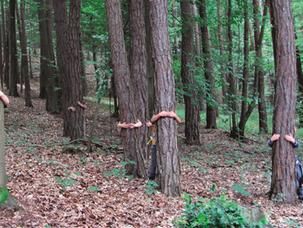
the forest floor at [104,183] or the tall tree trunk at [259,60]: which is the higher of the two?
the tall tree trunk at [259,60]

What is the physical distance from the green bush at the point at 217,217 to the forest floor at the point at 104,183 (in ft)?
6.74

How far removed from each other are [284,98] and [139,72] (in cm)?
324

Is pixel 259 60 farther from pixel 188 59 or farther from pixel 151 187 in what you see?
pixel 151 187

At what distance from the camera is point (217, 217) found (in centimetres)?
454

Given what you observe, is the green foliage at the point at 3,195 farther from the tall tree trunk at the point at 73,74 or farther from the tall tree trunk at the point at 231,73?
the tall tree trunk at the point at 231,73

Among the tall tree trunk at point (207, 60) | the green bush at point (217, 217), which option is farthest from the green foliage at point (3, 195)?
the tall tree trunk at point (207, 60)

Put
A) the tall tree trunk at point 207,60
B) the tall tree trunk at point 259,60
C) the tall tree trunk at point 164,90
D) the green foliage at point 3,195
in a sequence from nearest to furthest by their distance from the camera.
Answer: the green foliage at point 3,195, the tall tree trunk at point 164,90, the tall tree trunk at point 207,60, the tall tree trunk at point 259,60

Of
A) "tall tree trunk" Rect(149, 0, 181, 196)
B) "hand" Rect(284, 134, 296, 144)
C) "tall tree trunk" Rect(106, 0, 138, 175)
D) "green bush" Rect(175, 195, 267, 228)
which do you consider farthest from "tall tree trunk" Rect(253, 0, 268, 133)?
"green bush" Rect(175, 195, 267, 228)

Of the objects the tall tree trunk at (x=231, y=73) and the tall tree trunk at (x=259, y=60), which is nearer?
the tall tree trunk at (x=231, y=73)

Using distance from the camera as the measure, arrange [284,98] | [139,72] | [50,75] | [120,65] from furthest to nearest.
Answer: [50,75], [139,72], [120,65], [284,98]

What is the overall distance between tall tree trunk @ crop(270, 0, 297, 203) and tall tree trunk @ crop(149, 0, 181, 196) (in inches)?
88.7

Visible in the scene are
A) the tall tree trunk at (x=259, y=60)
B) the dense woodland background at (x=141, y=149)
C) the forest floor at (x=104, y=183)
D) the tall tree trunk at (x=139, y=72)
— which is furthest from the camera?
the tall tree trunk at (x=259, y=60)

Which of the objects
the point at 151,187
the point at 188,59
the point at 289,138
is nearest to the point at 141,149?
the point at 151,187

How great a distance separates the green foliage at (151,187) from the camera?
873cm
